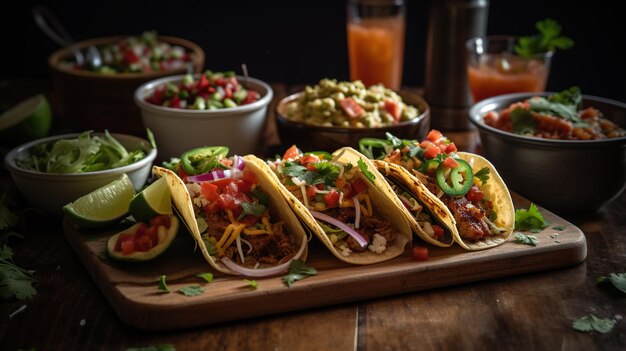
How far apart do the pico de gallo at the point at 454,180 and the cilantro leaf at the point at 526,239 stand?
0.10 m

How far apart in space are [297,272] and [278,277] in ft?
0.27

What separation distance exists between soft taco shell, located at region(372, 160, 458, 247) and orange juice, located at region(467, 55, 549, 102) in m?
1.94

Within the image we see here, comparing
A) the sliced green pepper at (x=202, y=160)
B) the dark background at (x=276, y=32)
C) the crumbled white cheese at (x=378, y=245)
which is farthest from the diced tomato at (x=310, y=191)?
the dark background at (x=276, y=32)

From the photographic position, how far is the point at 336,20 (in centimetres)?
723

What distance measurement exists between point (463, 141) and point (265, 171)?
86.4 inches

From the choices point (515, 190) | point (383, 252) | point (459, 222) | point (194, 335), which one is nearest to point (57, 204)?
point (194, 335)

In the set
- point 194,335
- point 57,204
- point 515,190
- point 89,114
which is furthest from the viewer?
point 89,114

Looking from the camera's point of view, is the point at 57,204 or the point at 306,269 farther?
the point at 57,204

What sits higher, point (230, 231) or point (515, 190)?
point (230, 231)

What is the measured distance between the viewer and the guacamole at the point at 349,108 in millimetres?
4438


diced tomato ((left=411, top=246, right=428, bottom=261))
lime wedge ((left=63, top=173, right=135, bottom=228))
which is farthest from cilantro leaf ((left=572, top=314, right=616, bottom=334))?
lime wedge ((left=63, top=173, right=135, bottom=228))

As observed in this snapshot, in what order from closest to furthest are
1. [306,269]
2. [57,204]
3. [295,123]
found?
[306,269] → [57,204] → [295,123]

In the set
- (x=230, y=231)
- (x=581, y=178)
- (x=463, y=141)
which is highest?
(x=230, y=231)

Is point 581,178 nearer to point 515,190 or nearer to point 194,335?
point 515,190
